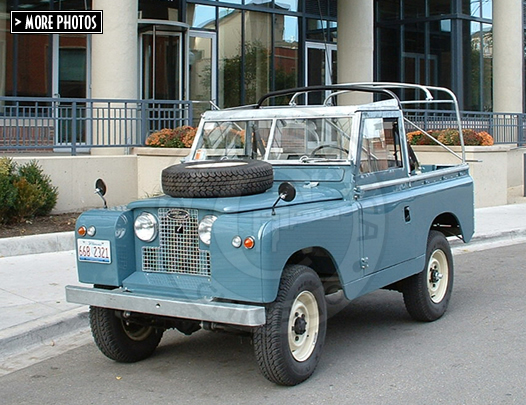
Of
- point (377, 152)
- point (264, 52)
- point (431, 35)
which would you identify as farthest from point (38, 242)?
point (431, 35)

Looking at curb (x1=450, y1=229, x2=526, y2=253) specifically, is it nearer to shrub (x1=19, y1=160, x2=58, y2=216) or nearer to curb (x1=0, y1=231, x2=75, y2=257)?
curb (x1=0, y1=231, x2=75, y2=257)

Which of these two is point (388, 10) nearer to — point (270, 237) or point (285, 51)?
point (285, 51)

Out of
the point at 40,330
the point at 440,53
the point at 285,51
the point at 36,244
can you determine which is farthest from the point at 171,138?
the point at 440,53

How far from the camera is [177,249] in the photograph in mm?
5801

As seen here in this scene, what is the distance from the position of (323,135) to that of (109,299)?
2.47 m

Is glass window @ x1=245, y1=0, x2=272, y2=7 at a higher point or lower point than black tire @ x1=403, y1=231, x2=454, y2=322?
higher

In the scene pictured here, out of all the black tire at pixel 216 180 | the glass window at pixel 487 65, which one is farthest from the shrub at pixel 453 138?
the black tire at pixel 216 180

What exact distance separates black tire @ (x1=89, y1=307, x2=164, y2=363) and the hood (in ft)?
3.10

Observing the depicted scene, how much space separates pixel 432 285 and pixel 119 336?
3.22 meters

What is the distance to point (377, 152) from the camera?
7082 mm

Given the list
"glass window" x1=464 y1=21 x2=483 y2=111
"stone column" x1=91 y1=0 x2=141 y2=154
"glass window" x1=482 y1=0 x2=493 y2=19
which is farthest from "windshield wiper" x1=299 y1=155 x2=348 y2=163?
"glass window" x1=482 y1=0 x2=493 y2=19

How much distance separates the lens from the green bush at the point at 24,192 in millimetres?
11391

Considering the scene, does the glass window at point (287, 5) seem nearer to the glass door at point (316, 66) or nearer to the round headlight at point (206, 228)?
the glass door at point (316, 66)

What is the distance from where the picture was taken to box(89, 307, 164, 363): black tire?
6.22 meters
